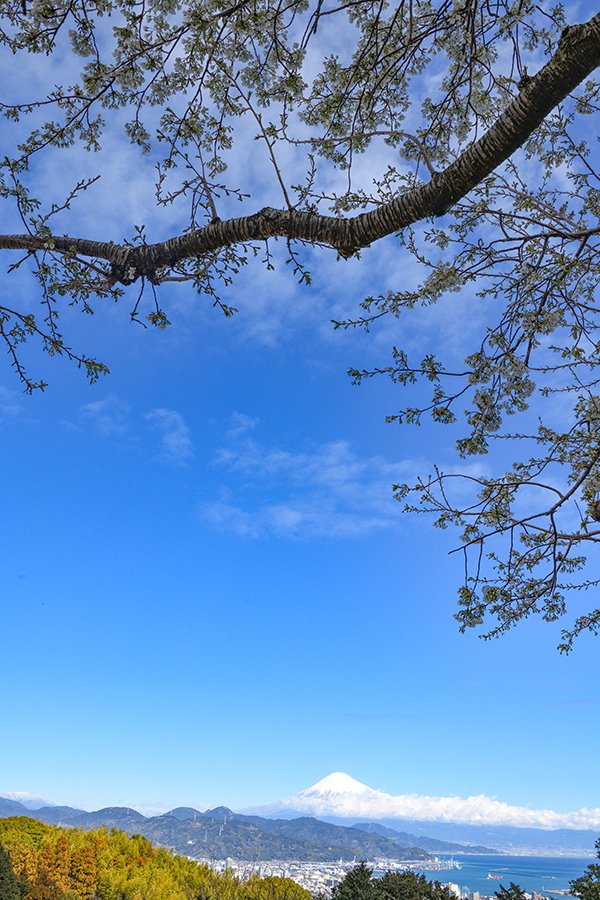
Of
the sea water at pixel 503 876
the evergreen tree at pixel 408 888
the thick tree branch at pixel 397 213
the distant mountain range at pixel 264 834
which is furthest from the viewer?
the distant mountain range at pixel 264 834

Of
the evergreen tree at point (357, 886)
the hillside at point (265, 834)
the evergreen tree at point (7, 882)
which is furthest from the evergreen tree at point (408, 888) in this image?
the hillside at point (265, 834)

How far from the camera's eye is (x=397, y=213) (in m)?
2.51

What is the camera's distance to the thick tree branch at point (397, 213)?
6.95 feet

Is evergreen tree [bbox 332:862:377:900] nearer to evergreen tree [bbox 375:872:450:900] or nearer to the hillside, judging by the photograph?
evergreen tree [bbox 375:872:450:900]

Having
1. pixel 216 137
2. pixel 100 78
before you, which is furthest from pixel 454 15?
pixel 100 78

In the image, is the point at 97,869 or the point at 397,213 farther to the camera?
the point at 97,869

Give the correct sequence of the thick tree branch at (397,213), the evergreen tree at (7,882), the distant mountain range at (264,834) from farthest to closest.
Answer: the distant mountain range at (264,834)
the evergreen tree at (7,882)
the thick tree branch at (397,213)

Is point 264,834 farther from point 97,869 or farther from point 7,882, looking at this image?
point 7,882

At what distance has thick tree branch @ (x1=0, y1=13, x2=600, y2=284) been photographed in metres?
2.12

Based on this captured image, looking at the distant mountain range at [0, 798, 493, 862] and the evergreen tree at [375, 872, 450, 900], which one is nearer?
the evergreen tree at [375, 872, 450, 900]

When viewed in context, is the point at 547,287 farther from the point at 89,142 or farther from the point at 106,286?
the point at 89,142

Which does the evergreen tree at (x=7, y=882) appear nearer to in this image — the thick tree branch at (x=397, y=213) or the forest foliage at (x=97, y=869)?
the forest foliage at (x=97, y=869)

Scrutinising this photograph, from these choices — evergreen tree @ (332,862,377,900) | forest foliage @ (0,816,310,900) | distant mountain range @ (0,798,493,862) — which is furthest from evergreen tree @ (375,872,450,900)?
distant mountain range @ (0,798,493,862)

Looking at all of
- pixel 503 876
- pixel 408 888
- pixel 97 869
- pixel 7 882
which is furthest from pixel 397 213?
pixel 503 876
